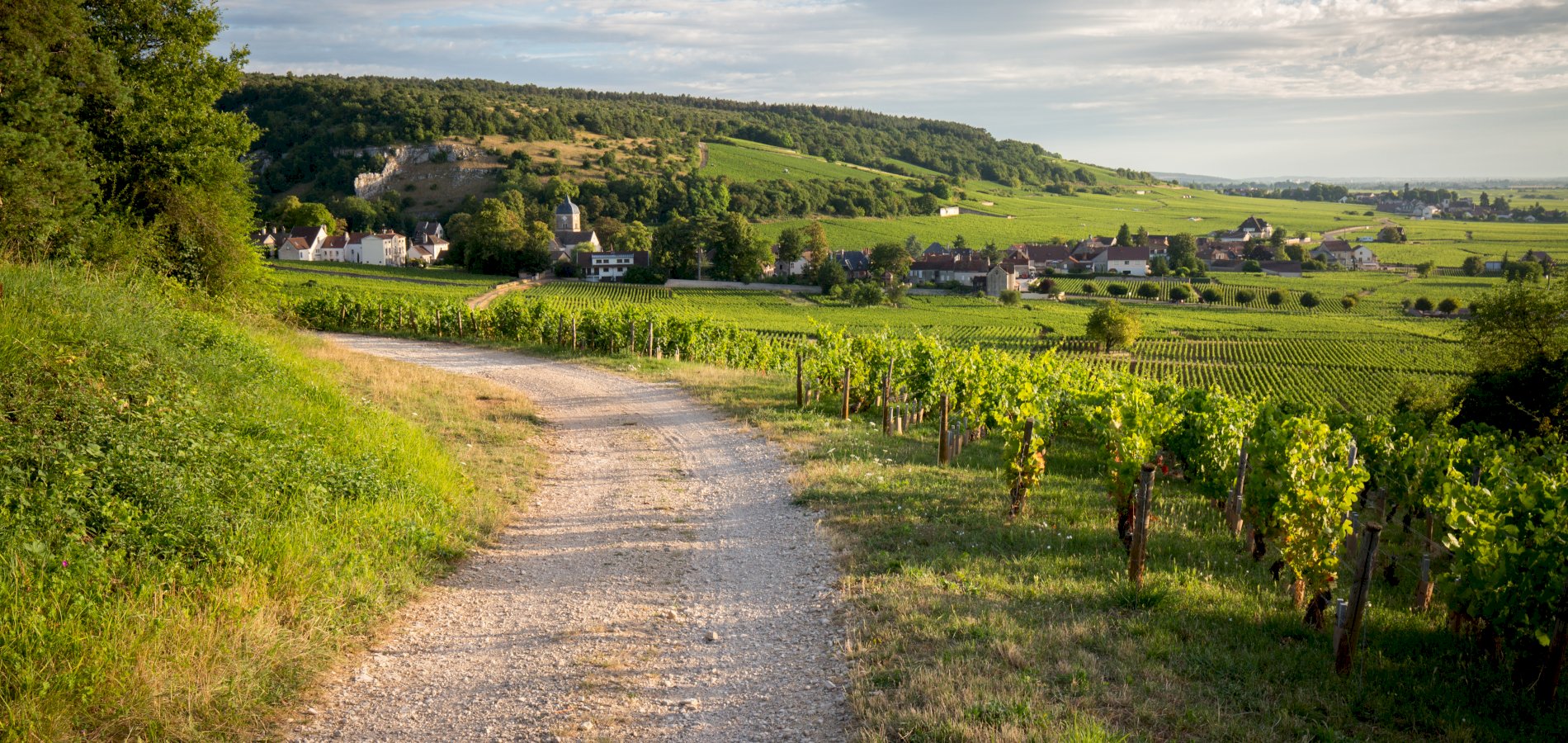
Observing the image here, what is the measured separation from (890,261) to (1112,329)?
120 feet

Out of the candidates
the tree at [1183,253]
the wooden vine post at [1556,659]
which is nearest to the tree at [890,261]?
the tree at [1183,253]

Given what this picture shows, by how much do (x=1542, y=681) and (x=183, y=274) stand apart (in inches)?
937

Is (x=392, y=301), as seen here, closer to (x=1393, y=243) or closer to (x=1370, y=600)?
(x=1370, y=600)

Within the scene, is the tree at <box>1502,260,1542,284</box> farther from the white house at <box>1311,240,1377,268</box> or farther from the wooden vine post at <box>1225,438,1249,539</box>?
the wooden vine post at <box>1225,438,1249,539</box>

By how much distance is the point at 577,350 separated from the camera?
2845 cm

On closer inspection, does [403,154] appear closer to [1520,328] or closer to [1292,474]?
[1520,328]

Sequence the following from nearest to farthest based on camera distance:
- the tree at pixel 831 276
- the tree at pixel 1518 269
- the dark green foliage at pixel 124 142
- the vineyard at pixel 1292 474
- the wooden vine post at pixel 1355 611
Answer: the wooden vine post at pixel 1355 611
the vineyard at pixel 1292 474
the dark green foliage at pixel 124 142
the tree at pixel 831 276
the tree at pixel 1518 269

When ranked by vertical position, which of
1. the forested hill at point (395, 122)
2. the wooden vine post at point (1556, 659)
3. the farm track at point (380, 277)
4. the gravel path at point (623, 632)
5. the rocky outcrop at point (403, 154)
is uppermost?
the forested hill at point (395, 122)

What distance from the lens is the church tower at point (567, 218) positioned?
109 m

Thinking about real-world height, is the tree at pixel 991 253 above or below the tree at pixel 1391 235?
below

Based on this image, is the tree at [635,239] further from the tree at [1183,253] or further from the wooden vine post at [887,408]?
the wooden vine post at [887,408]

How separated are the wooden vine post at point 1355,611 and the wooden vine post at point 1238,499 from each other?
4.40m

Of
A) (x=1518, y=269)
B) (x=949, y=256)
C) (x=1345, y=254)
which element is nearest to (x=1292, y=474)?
(x=949, y=256)

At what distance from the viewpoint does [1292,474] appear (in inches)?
324
